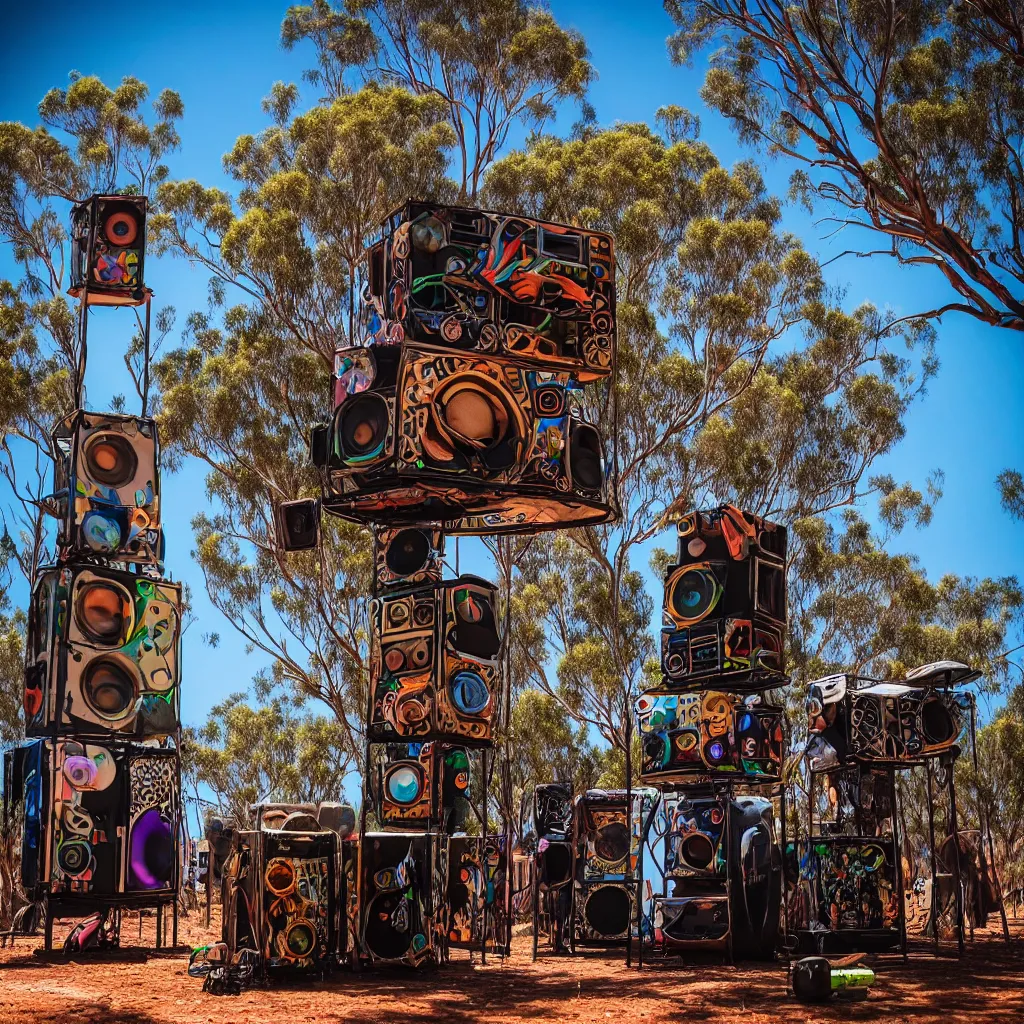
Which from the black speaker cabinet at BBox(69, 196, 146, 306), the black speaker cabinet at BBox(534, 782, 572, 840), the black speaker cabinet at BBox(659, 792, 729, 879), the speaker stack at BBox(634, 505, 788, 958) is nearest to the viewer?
the speaker stack at BBox(634, 505, 788, 958)

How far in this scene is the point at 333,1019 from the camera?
6617 millimetres

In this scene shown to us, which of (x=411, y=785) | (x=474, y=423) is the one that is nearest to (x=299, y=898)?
(x=411, y=785)

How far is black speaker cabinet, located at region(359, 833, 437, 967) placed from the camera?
8547 mm

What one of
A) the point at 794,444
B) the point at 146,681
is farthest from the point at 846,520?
the point at 146,681

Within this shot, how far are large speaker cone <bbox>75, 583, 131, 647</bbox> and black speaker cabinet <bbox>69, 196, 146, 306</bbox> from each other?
100 inches

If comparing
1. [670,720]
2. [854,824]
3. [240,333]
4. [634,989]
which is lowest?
[634,989]

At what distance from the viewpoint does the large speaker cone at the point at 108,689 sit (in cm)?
973

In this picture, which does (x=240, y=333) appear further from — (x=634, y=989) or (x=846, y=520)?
(x=634, y=989)

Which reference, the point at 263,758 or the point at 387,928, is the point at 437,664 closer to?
the point at 387,928

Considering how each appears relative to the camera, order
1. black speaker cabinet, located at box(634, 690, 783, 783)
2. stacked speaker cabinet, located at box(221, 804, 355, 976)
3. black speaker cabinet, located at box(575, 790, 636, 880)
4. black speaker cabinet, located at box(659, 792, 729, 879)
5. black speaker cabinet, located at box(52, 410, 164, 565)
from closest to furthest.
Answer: stacked speaker cabinet, located at box(221, 804, 355, 976) → black speaker cabinet, located at box(659, 792, 729, 879) → black speaker cabinet, located at box(52, 410, 164, 565) → black speaker cabinet, located at box(634, 690, 783, 783) → black speaker cabinet, located at box(575, 790, 636, 880)

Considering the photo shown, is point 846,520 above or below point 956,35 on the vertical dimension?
below

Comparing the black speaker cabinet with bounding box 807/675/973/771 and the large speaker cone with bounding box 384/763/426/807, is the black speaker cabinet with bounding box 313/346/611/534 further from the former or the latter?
the black speaker cabinet with bounding box 807/675/973/771

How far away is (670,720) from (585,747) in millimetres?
16378

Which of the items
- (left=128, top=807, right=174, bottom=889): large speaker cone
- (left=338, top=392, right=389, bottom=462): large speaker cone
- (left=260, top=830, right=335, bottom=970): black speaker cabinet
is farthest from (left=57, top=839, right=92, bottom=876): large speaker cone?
(left=338, top=392, right=389, bottom=462): large speaker cone
